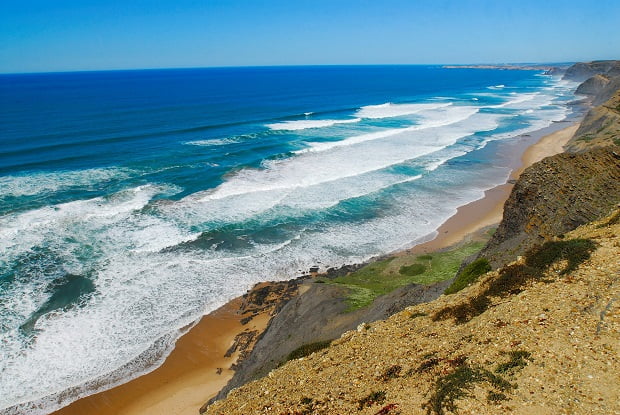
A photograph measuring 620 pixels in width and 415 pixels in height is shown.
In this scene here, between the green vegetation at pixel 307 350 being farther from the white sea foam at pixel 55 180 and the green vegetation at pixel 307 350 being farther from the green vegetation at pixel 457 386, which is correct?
the white sea foam at pixel 55 180

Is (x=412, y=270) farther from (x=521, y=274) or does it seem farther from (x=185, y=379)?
(x=185, y=379)

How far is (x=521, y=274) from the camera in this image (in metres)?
12.2

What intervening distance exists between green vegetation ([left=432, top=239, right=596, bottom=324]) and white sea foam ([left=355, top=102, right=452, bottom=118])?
71116mm

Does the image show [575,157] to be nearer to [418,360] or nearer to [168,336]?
[418,360]

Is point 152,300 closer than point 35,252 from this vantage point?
Yes

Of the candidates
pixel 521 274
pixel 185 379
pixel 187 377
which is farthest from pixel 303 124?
pixel 521 274

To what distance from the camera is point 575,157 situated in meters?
18.2

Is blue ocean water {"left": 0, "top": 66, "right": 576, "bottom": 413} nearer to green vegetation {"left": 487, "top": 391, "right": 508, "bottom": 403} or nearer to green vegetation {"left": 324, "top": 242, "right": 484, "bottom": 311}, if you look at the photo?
green vegetation {"left": 324, "top": 242, "right": 484, "bottom": 311}

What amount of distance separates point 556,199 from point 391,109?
3067 inches

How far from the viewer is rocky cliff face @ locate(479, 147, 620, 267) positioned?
626 inches

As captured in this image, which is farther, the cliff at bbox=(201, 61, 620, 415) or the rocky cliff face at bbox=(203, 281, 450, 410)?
the rocky cliff face at bbox=(203, 281, 450, 410)

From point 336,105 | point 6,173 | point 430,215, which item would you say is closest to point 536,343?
point 430,215

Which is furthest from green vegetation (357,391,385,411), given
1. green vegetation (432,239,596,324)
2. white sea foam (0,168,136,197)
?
white sea foam (0,168,136,197)

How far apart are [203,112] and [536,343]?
79.7 m
